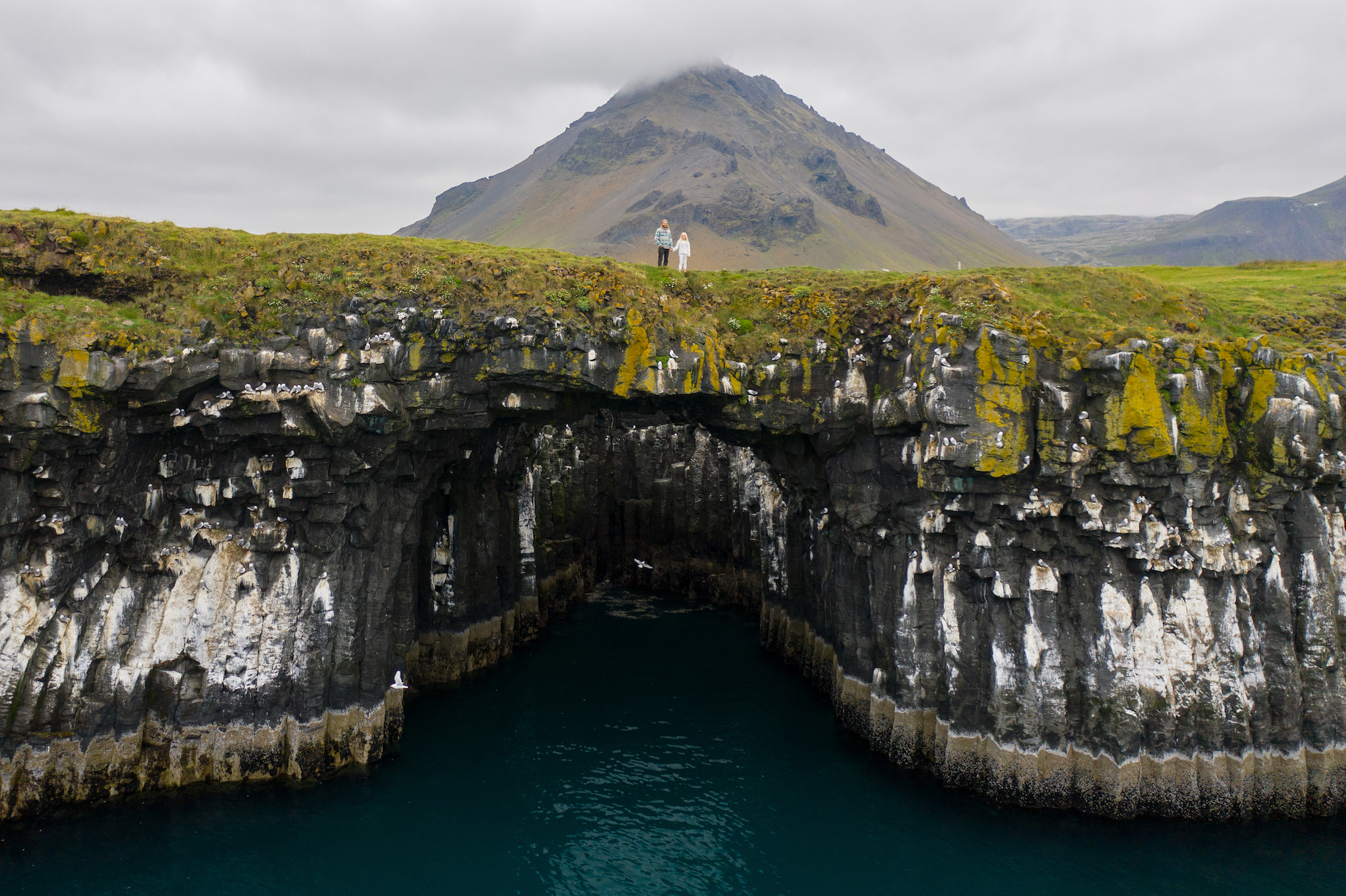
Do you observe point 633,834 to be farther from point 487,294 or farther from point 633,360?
point 487,294

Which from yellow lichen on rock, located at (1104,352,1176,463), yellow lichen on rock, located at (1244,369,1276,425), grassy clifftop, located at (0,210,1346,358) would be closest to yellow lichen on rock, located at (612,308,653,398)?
grassy clifftop, located at (0,210,1346,358)

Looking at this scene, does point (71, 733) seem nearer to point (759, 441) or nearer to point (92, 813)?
point (92, 813)

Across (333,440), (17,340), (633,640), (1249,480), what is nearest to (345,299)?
(333,440)

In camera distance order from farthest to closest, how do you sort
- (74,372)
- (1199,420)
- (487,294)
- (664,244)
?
(664,244)
(487,294)
(1199,420)
(74,372)

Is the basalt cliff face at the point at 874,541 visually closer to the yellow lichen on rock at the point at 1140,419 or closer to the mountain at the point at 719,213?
the yellow lichen on rock at the point at 1140,419

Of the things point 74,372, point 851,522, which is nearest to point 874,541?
point 851,522
